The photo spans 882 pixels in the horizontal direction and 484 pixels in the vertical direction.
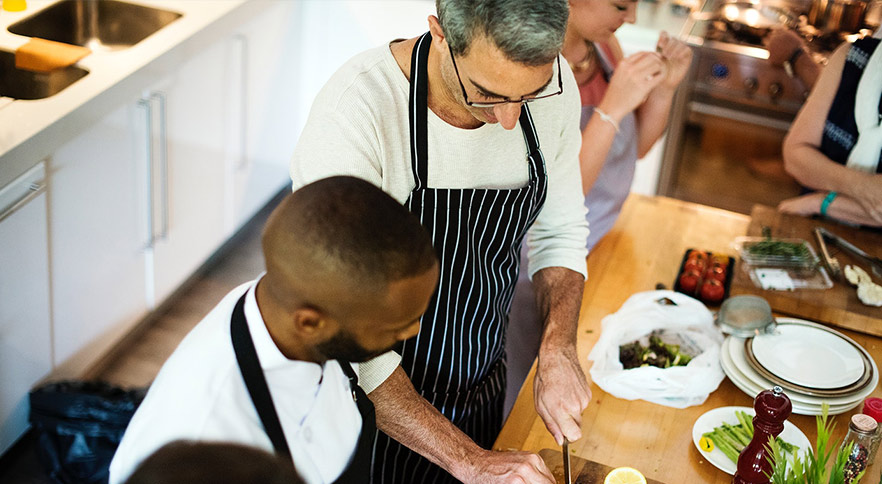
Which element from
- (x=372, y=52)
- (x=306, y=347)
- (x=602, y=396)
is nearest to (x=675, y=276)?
(x=602, y=396)

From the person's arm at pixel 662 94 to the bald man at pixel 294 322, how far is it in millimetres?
1279

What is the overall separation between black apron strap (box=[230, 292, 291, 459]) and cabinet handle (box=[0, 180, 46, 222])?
137cm

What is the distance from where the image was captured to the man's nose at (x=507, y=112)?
1.19 m

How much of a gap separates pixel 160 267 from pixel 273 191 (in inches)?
29.8

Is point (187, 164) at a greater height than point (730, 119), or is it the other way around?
point (730, 119)

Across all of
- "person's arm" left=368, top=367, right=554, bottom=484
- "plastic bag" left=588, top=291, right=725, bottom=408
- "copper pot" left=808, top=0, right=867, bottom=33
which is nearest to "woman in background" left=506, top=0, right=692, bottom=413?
"plastic bag" left=588, top=291, right=725, bottom=408

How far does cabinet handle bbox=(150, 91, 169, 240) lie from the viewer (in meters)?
2.67

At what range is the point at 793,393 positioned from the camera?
1.53 meters

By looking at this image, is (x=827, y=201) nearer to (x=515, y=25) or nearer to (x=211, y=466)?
(x=515, y=25)

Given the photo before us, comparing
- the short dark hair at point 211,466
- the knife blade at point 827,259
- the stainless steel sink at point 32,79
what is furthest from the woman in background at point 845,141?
the stainless steel sink at point 32,79

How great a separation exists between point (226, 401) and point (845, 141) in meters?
1.72

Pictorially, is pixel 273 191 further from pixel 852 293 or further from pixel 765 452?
pixel 765 452

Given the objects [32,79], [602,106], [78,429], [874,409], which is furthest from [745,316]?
[32,79]

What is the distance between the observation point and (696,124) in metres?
3.38
